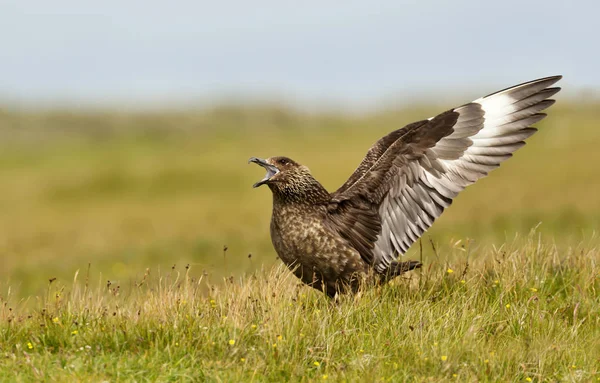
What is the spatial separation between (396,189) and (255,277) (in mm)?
1312

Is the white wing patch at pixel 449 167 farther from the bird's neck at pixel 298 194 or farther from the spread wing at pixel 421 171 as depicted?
the bird's neck at pixel 298 194

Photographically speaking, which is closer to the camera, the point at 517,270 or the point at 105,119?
the point at 517,270

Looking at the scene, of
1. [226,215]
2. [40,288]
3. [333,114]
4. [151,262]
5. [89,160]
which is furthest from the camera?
[333,114]

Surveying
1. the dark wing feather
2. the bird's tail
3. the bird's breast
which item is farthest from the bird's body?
the bird's tail

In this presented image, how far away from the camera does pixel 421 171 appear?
6.07 meters

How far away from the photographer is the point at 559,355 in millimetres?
4762

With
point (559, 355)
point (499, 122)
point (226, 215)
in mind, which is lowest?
point (226, 215)

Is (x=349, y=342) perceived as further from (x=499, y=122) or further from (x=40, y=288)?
(x=40, y=288)

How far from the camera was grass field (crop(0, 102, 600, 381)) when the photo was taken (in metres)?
4.64

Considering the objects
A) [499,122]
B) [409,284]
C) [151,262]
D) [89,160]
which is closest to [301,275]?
[409,284]

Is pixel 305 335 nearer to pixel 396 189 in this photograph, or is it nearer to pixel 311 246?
pixel 311 246

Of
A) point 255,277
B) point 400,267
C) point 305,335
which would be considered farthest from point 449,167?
point 305,335

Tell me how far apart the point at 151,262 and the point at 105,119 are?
3952cm

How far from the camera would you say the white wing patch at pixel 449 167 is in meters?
6.04
